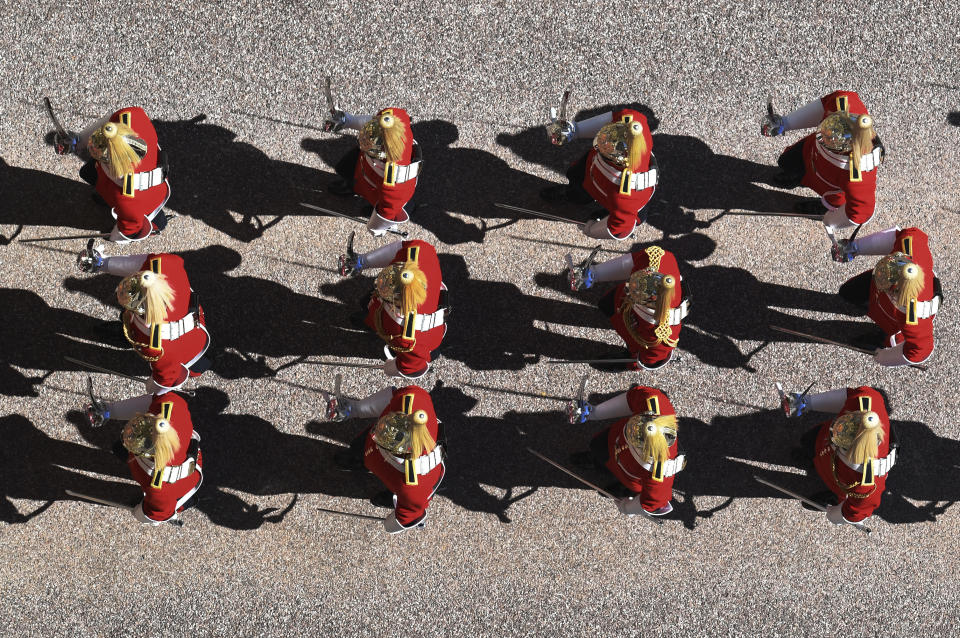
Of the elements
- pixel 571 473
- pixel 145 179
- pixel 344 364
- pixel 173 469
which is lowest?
pixel 571 473

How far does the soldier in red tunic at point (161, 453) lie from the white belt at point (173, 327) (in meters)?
0.55

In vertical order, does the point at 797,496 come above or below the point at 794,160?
below

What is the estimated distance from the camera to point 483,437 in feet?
22.9

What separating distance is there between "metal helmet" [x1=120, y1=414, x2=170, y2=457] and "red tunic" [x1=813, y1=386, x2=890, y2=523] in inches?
204

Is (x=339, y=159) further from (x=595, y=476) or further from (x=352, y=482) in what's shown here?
(x=595, y=476)

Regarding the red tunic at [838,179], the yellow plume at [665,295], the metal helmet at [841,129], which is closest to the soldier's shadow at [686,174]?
the red tunic at [838,179]

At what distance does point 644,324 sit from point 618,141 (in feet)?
4.67

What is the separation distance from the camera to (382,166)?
20.2 ft

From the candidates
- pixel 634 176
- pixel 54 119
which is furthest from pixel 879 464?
pixel 54 119

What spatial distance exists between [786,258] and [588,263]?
1.93 m

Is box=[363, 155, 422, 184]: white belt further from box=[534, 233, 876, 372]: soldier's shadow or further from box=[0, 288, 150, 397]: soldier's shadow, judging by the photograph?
box=[0, 288, 150, 397]: soldier's shadow

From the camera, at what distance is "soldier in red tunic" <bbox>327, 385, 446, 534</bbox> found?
578cm

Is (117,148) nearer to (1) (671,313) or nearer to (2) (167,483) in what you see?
(2) (167,483)

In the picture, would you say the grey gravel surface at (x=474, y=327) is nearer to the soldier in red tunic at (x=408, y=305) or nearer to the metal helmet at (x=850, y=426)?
the soldier in red tunic at (x=408, y=305)
